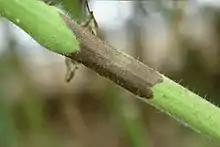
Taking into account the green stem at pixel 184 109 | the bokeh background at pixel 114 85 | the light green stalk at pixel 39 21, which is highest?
the light green stalk at pixel 39 21

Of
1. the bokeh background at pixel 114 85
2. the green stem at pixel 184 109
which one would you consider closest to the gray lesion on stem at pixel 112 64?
the green stem at pixel 184 109

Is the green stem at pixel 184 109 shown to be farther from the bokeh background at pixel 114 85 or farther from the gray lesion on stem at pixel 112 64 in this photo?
the bokeh background at pixel 114 85

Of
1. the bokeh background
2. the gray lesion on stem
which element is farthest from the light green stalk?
the bokeh background

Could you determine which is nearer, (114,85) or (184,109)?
(184,109)

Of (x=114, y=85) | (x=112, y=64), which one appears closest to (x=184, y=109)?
(x=112, y=64)

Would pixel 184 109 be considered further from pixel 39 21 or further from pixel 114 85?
pixel 114 85

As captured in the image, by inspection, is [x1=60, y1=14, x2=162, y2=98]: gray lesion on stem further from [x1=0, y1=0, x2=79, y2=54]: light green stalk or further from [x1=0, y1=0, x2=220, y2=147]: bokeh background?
[x1=0, y1=0, x2=220, y2=147]: bokeh background
